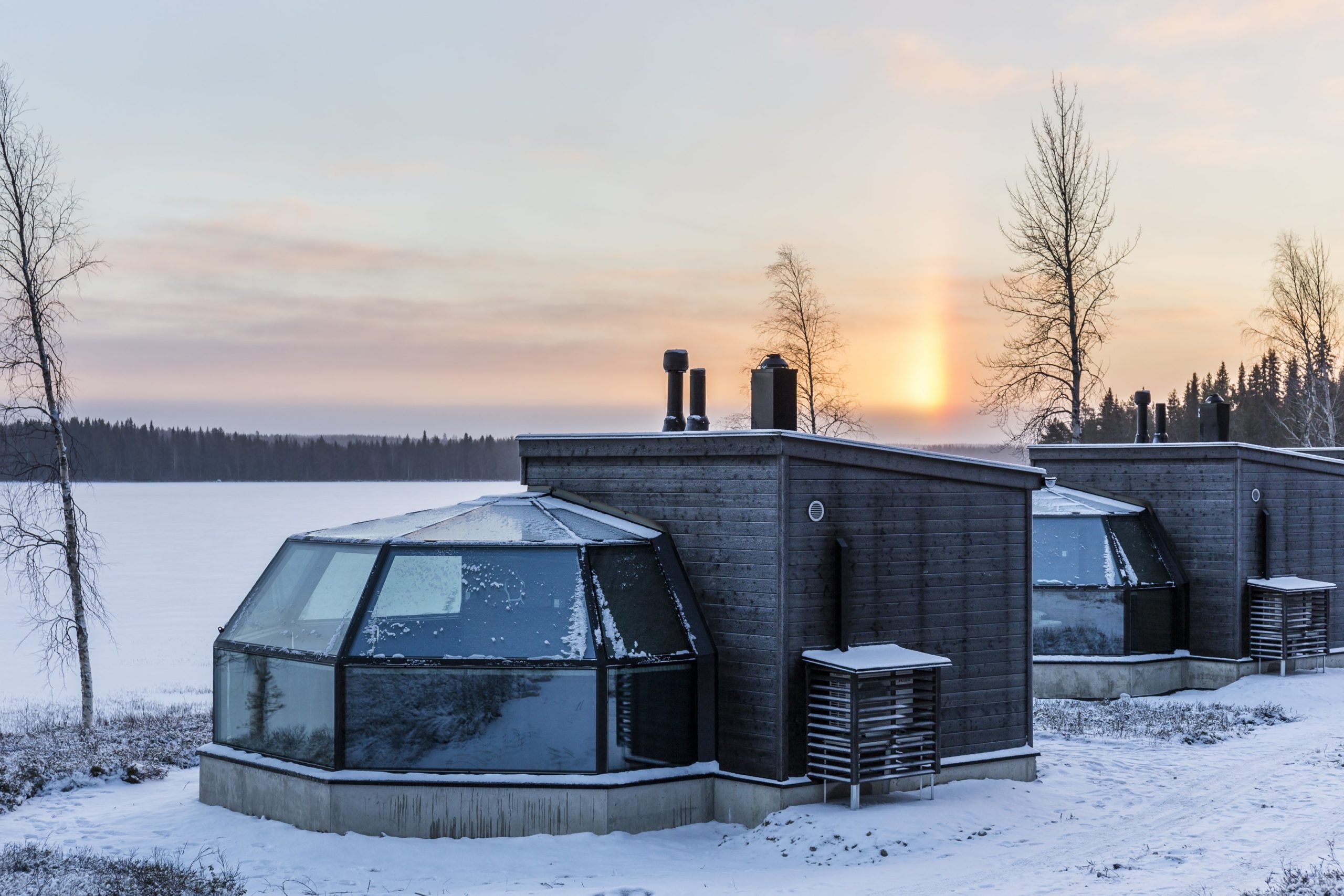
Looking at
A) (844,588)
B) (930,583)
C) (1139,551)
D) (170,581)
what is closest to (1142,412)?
(1139,551)

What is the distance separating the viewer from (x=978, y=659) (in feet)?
50.7

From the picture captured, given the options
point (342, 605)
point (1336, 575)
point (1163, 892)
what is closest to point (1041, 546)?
point (1336, 575)

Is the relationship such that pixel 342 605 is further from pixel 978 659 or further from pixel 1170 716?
pixel 1170 716

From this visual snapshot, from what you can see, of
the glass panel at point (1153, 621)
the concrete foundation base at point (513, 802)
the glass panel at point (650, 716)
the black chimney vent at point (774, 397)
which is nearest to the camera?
the concrete foundation base at point (513, 802)

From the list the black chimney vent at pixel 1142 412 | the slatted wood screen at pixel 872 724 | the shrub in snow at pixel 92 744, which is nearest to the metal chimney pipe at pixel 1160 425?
the black chimney vent at pixel 1142 412

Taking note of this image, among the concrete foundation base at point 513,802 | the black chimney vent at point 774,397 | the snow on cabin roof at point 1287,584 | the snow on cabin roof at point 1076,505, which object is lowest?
the concrete foundation base at point 513,802

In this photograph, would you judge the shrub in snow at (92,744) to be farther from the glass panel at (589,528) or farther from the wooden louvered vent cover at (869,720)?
the wooden louvered vent cover at (869,720)

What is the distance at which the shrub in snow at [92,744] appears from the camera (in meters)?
16.7

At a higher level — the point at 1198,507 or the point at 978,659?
the point at 1198,507

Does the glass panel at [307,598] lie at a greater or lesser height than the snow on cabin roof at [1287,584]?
greater

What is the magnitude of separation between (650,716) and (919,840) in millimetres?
3308

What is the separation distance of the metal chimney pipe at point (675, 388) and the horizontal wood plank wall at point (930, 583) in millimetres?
3087

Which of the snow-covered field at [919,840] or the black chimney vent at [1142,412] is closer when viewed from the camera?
the snow-covered field at [919,840]

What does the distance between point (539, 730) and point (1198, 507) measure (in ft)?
52.6
